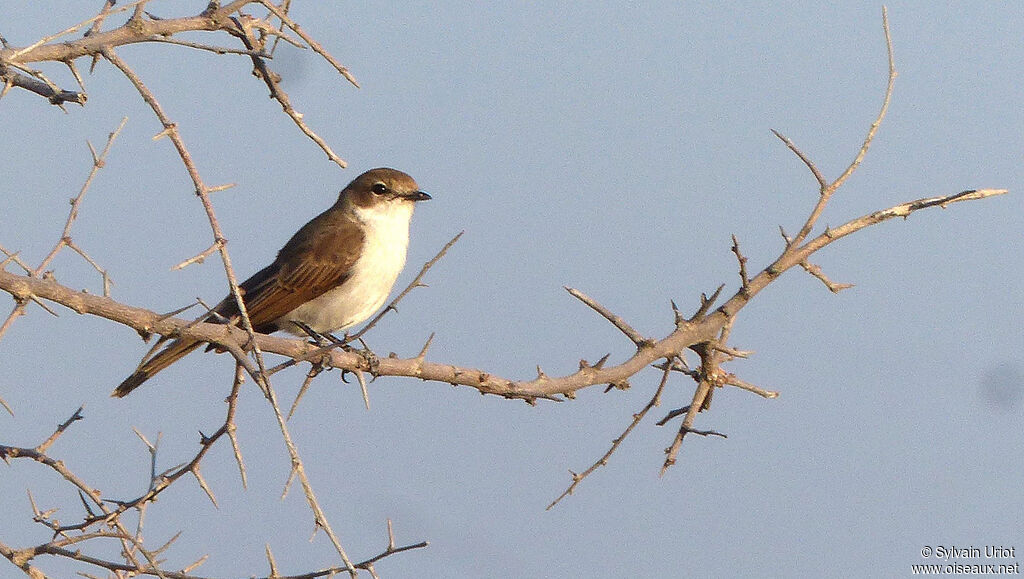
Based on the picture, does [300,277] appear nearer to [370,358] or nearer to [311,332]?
[311,332]

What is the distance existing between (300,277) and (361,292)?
440 mm

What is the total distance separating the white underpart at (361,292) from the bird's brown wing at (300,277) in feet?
0.23

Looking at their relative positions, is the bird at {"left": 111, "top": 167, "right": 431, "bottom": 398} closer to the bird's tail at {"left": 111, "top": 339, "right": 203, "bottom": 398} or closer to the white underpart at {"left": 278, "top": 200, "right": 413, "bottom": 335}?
the white underpart at {"left": 278, "top": 200, "right": 413, "bottom": 335}

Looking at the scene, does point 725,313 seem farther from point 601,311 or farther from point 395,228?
point 395,228

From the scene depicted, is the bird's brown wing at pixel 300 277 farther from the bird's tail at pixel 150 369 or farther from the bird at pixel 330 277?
the bird's tail at pixel 150 369

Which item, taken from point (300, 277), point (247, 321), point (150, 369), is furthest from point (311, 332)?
point (247, 321)

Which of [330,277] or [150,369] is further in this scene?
[330,277]

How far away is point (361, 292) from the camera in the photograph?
750 centimetres

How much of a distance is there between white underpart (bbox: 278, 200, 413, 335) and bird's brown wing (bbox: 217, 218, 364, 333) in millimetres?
70

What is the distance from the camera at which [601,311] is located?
448 cm

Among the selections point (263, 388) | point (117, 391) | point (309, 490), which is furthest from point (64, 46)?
point (117, 391)

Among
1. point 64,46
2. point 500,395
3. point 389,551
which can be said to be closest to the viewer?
point 389,551

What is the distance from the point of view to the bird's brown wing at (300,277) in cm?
733

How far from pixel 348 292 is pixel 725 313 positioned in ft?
10.8
